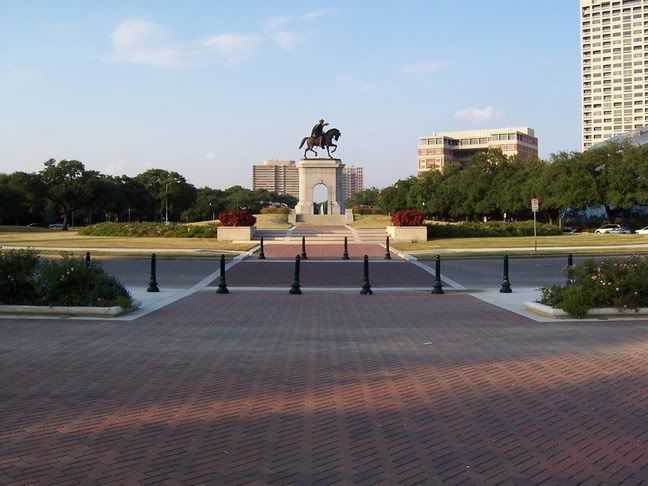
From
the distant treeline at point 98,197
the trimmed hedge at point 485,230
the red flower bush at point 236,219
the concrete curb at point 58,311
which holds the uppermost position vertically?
the distant treeline at point 98,197

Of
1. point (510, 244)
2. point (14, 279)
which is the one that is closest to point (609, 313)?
point (14, 279)

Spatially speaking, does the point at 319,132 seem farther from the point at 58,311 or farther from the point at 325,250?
the point at 58,311

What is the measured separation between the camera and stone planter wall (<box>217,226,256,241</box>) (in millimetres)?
47312

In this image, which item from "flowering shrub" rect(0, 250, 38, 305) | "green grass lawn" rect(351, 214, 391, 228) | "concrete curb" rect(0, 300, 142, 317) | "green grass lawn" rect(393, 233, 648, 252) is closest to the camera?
"concrete curb" rect(0, 300, 142, 317)

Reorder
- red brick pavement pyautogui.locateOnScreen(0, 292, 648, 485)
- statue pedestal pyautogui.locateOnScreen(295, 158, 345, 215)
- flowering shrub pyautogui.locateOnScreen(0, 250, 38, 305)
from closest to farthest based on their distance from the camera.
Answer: red brick pavement pyautogui.locateOnScreen(0, 292, 648, 485) → flowering shrub pyautogui.locateOnScreen(0, 250, 38, 305) → statue pedestal pyautogui.locateOnScreen(295, 158, 345, 215)

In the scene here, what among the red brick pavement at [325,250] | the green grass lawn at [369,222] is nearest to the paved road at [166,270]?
the red brick pavement at [325,250]

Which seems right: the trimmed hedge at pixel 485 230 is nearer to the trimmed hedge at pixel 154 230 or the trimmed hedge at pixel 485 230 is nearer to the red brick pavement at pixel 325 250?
the red brick pavement at pixel 325 250

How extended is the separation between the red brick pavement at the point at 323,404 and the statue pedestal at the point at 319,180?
2354 inches

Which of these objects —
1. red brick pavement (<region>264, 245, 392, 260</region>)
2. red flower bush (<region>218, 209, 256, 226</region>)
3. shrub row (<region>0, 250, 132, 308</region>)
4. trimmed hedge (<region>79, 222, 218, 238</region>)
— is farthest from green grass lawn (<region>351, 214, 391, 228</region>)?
shrub row (<region>0, 250, 132, 308</region>)

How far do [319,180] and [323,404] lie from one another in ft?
215

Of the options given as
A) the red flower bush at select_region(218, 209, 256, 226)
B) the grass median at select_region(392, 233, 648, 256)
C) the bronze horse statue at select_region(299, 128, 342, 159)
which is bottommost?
the grass median at select_region(392, 233, 648, 256)

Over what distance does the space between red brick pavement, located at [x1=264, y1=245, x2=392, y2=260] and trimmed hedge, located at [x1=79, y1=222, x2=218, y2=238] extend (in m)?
8.74

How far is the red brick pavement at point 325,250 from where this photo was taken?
117ft

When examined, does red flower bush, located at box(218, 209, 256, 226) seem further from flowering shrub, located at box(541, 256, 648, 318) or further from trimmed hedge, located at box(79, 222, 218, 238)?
flowering shrub, located at box(541, 256, 648, 318)
